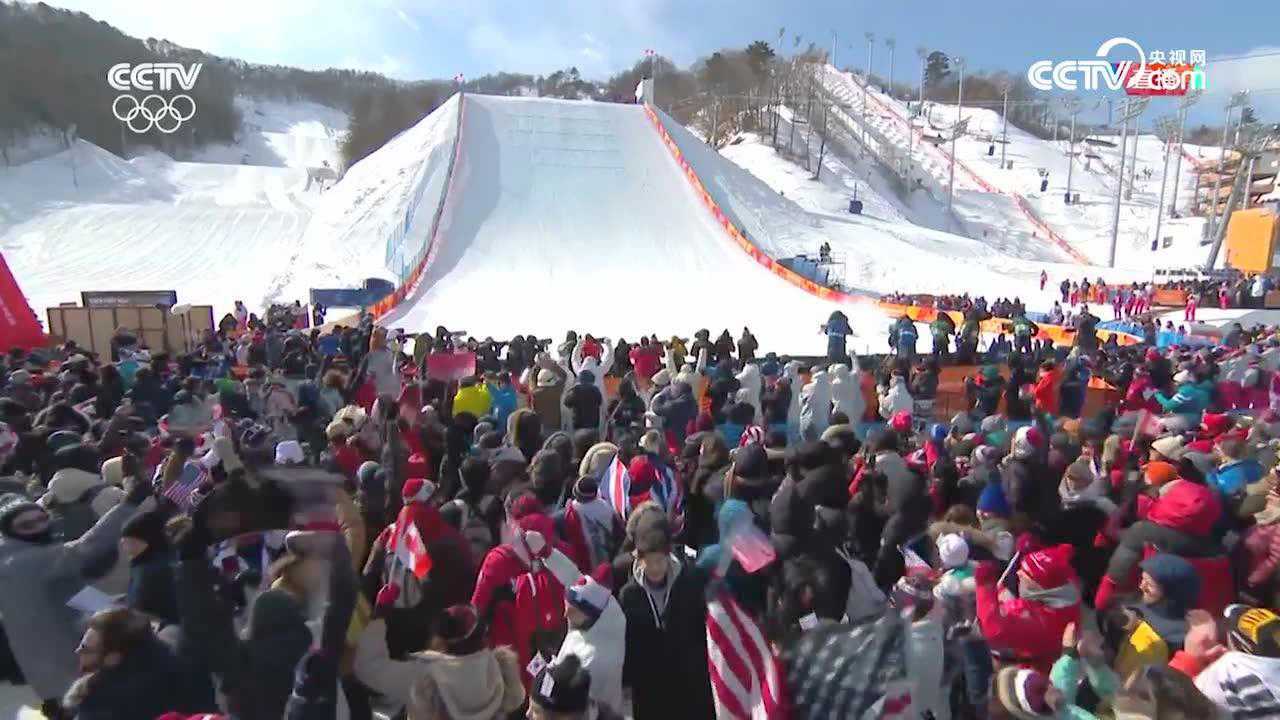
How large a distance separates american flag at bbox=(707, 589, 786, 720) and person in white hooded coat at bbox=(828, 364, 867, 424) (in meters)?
5.10

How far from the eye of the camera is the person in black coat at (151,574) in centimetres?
319

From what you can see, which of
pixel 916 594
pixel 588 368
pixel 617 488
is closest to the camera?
pixel 916 594

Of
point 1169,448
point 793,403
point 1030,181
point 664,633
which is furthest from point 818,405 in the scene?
point 1030,181

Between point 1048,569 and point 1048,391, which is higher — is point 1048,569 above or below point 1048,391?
above

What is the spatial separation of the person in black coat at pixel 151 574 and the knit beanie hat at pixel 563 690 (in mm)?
1839

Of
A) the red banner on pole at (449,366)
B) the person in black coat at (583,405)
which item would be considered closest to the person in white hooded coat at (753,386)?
the person in black coat at (583,405)

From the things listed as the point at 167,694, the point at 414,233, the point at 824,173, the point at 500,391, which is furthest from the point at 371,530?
the point at 824,173

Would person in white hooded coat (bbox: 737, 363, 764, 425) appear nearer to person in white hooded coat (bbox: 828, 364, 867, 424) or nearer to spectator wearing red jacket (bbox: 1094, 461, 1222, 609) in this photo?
person in white hooded coat (bbox: 828, 364, 867, 424)

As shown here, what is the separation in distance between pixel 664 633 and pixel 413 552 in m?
1.11

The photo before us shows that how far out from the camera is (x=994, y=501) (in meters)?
4.28

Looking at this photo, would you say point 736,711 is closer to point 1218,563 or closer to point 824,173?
point 1218,563

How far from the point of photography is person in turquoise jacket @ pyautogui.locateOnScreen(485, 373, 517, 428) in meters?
7.19

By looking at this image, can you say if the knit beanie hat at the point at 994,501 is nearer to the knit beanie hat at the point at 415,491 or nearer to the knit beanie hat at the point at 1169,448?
the knit beanie hat at the point at 1169,448

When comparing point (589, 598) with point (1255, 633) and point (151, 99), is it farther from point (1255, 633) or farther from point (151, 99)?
point (151, 99)
